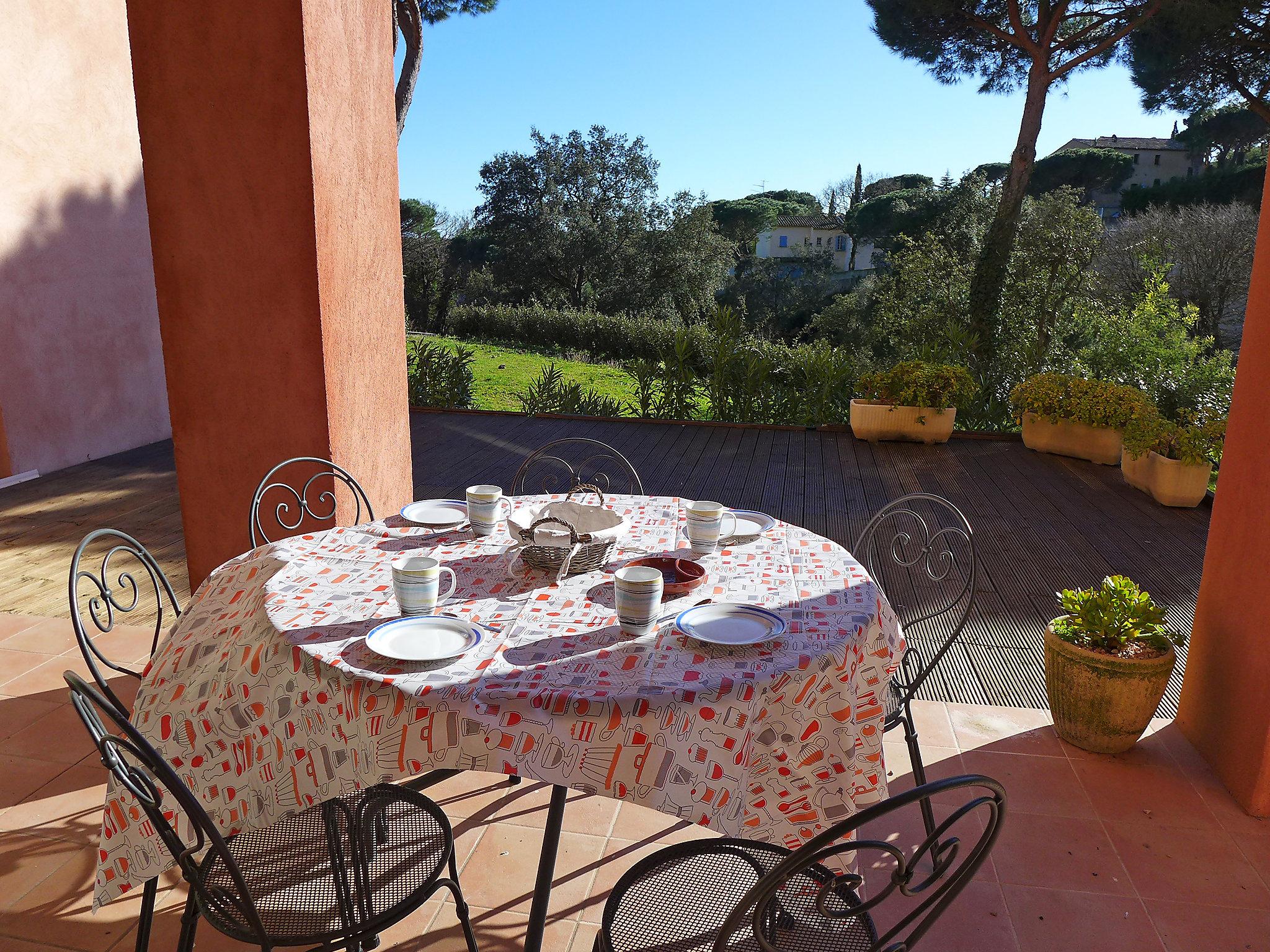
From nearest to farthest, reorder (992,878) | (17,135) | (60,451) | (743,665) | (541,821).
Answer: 1. (743,665)
2. (992,878)
3. (541,821)
4. (17,135)
5. (60,451)

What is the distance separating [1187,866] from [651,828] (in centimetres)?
128

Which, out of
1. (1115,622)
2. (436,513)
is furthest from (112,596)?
(1115,622)

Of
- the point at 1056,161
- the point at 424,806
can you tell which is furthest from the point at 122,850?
the point at 1056,161

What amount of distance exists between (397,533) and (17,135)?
5.34 meters

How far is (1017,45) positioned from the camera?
34.3 ft

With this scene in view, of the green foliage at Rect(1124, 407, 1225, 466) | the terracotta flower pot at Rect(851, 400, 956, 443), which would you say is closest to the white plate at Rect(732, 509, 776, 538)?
the green foliage at Rect(1124, 407, 1225, 466)

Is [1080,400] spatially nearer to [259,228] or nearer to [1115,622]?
[1115,622]

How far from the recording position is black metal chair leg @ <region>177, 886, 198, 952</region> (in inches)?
55.5

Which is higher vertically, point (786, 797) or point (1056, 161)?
point (1056, 161)

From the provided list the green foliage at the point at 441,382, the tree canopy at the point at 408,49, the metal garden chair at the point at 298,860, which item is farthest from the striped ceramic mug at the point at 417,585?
the tree canopy at the point at 408,49

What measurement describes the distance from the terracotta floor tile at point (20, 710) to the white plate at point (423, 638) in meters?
1.80

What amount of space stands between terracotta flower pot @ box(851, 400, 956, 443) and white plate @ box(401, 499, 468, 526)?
5.16 m

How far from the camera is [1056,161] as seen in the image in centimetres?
1950

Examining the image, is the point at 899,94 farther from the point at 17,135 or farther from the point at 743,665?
the point at 743,665
